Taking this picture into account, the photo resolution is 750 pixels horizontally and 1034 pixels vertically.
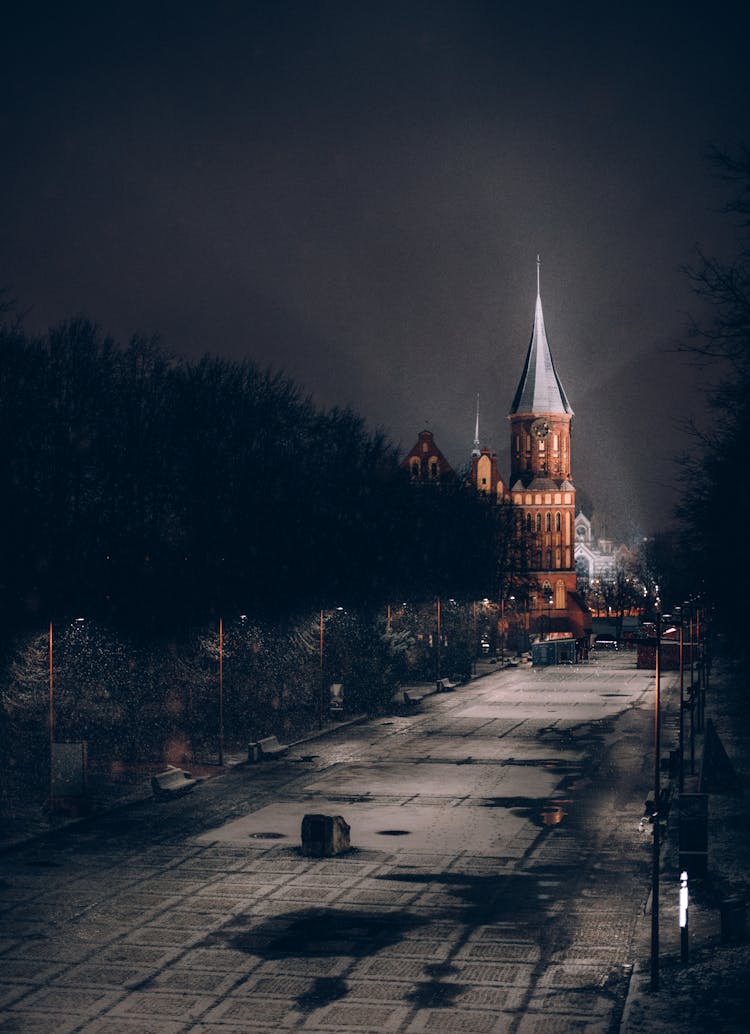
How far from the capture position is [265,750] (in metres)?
47.2

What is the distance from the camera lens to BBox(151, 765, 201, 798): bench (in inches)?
1527

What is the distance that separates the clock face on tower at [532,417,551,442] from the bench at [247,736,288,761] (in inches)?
4542

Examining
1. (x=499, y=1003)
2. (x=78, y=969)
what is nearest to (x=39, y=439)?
(x=78, y=969)

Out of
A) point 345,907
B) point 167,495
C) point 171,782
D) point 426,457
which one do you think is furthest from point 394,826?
point 426,457

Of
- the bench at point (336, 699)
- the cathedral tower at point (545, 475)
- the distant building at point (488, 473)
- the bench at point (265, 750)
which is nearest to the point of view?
the bench at point (265, 750)

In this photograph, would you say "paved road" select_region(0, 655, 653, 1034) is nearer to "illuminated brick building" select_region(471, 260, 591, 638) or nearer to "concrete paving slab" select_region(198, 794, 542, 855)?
"concrete paving slab" select_region(198, 794, 542, 855)

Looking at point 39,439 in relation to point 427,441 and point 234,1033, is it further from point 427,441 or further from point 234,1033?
point 427,441

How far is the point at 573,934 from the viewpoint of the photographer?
24.5m

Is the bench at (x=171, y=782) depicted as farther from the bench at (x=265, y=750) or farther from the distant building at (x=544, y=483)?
the distant building at (x=544, y=483)

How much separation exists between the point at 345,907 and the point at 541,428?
450ft

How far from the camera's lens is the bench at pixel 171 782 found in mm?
38781

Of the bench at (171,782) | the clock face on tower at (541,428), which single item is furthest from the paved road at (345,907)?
the clock face on tower at (541,428)

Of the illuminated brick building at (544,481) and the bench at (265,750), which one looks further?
the illuminated brick building at (544,481)

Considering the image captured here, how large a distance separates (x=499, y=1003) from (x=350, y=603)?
5583 cm
